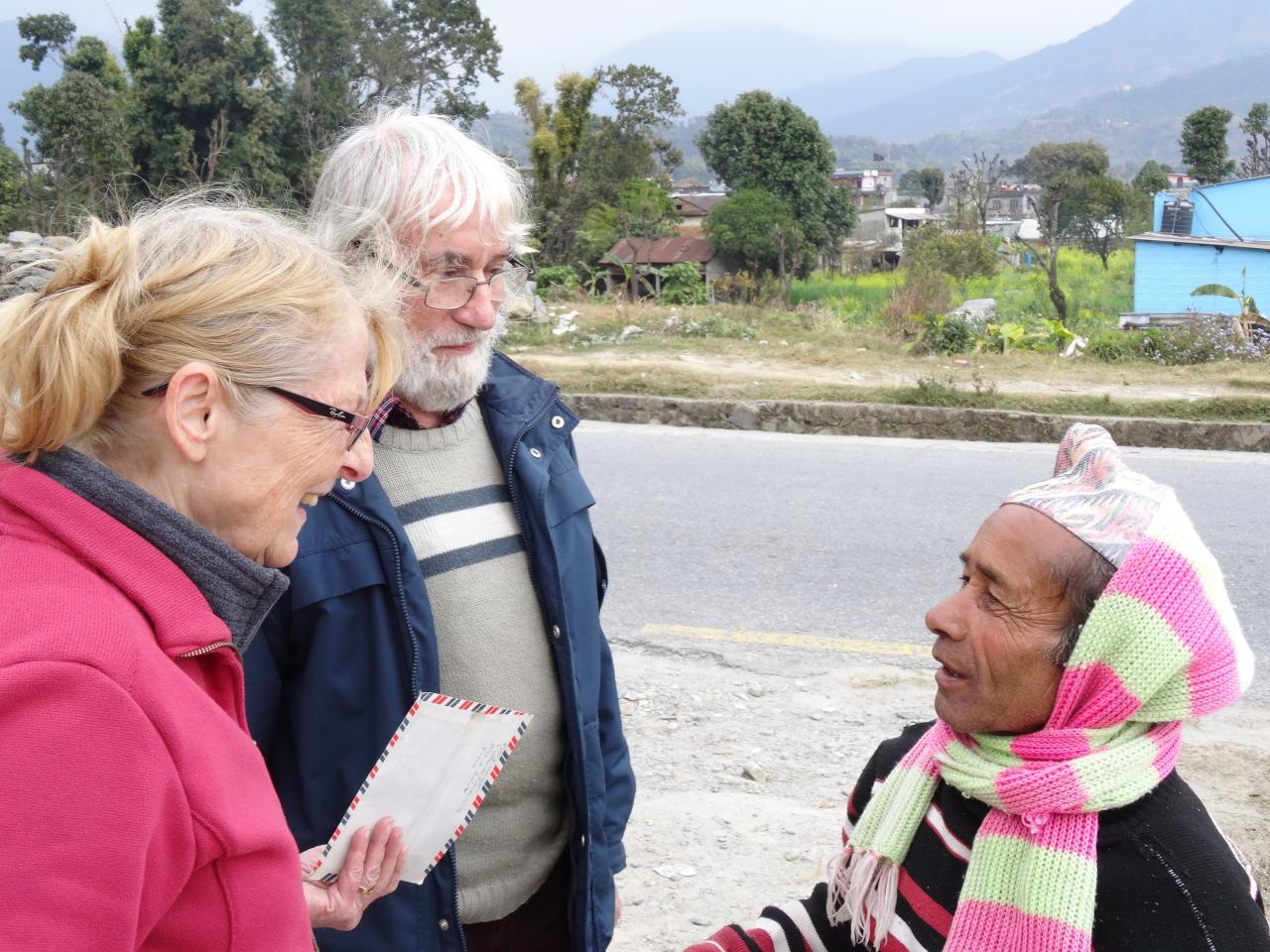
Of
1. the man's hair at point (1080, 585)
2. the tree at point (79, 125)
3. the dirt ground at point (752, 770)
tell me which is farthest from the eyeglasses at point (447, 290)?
the tree at point (79, 125)

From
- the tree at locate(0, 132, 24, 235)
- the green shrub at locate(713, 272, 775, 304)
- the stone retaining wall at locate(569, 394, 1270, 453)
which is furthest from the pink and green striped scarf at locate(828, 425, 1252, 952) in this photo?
the tree at locate(0, 132, 24, 235)

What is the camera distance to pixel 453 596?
2.11m

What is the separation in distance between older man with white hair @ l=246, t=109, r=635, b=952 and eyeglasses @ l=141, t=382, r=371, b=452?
0.49m

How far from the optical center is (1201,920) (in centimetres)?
149

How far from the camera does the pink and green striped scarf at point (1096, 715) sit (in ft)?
4.84

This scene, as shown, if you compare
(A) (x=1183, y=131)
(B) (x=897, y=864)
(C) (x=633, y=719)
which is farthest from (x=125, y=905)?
(A) (x=1183, y=131)

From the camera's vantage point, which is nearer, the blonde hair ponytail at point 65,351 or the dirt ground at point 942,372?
the blonde hair ponytail at point 65,351

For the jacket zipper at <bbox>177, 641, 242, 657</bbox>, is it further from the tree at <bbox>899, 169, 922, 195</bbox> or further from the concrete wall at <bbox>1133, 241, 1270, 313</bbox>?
the tree at <bbox>899, 169, 922, 195</bbox>

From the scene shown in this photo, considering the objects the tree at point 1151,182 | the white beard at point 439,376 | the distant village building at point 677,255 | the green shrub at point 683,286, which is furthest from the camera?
the tree at point 1151,182

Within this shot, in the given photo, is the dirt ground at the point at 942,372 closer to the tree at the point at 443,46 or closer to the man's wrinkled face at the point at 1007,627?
the man's wrinkled face at the point at 1007,627

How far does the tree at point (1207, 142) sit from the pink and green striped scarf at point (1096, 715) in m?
41.6

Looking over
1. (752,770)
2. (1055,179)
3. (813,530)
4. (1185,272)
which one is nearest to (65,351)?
(752,770)

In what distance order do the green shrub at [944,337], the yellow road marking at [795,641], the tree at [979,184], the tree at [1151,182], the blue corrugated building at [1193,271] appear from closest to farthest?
the yellow road marking at [795,641]
the green shrub at [944,337]
the blue corrugated building at [1193,271]
the tree at [979,184]
the tree at [1151,182]

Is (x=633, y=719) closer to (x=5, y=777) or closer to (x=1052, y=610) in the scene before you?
(x=1052, y=610)
